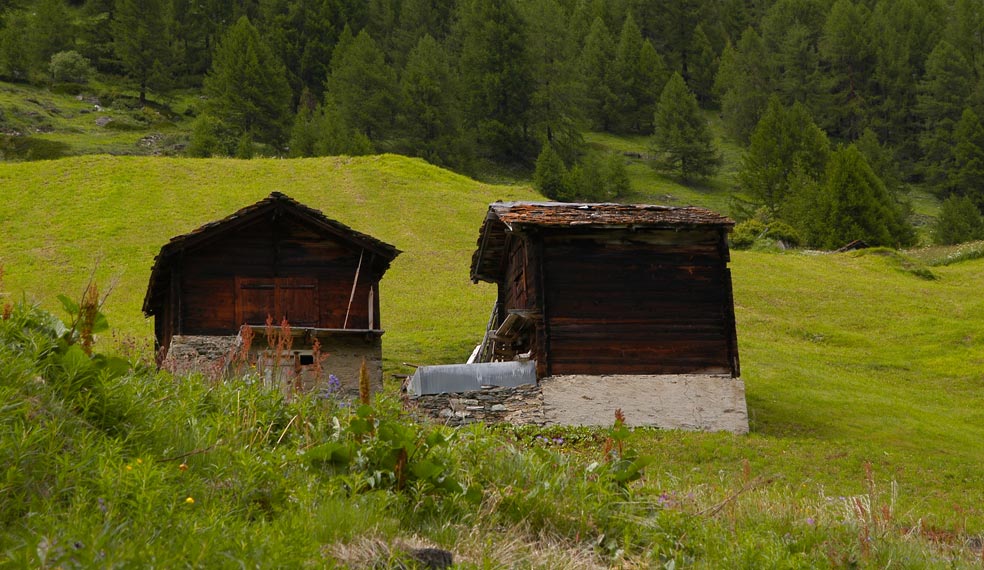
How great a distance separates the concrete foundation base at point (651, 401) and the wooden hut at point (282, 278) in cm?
508

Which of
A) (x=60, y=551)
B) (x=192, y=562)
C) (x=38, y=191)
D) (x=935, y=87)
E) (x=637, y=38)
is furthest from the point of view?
(x=637, y=38)

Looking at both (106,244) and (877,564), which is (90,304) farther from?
(106,244)

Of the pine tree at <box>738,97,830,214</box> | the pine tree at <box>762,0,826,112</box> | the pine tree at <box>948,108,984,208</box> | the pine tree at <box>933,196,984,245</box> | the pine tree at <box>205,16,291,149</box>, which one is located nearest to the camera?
the pine tree at <box>933,196,984,245</box>

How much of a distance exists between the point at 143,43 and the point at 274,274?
9734 centimetres

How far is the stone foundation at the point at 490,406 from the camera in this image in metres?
21.4

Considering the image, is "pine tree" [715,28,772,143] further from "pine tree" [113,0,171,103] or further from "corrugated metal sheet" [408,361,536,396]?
"corrugated metal sheet" [408,361,536,396]

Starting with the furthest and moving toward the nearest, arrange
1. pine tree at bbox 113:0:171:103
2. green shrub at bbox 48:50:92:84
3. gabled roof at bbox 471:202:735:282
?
pine tree at bbox 113:0:171:103, green shrub at bbox 48:50:92:84, gabled roof at bbox 471:202:735:282

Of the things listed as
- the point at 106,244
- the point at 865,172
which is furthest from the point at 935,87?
the point at 106,244

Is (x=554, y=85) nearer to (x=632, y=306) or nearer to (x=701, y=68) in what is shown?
(x=701, y=68)

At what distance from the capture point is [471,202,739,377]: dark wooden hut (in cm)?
2236

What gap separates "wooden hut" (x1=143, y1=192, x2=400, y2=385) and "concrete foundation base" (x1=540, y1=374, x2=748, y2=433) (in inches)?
200

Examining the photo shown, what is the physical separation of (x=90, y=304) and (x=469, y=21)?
10652 centimetres

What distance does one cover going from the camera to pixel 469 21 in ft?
353

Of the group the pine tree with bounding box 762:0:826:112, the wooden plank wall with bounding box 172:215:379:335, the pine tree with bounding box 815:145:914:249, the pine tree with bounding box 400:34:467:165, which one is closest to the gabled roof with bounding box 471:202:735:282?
the wooden plank wall with bounding box 172:215:379:335
